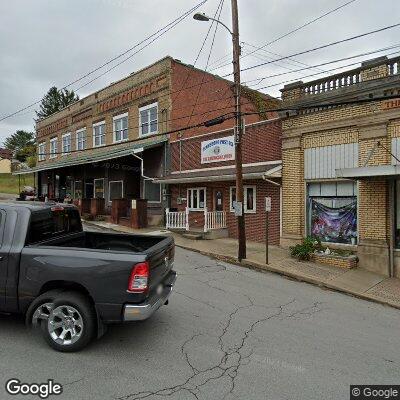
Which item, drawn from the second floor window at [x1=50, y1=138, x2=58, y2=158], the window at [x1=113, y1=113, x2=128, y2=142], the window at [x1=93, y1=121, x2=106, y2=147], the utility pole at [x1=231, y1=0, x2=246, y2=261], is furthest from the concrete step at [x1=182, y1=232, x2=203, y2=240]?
the second floor window at [x1=50, y1=138, x2=58, y2=158]

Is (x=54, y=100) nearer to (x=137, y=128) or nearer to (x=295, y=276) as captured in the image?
(x=137, y=128)

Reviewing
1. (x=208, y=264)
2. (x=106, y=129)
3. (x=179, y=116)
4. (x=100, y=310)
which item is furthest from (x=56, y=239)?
(x=106, y=129)

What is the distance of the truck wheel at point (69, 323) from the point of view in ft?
14.4

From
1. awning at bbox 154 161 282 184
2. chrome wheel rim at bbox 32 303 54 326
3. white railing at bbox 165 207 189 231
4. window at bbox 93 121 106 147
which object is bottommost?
chrome wheel rim at bbox 32 303 54 326

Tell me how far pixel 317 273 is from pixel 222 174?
6.47 metres

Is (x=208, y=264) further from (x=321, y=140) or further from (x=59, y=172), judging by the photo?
(x=59, y=172)

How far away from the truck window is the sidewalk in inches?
248

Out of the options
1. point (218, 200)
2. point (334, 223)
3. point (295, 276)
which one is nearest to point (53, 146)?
point (218, 200)

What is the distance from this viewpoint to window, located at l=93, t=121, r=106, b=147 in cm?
2505

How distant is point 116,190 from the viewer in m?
23.5

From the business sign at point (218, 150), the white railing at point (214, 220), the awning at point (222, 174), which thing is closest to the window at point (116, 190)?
the awning at point (222, 174)

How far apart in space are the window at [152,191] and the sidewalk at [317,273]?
650cm

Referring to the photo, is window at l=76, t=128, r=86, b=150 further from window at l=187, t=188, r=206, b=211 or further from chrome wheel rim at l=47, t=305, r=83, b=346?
chrome wheel rim at l=47, t=305, r=83, b=346

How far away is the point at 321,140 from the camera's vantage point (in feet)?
40.4
